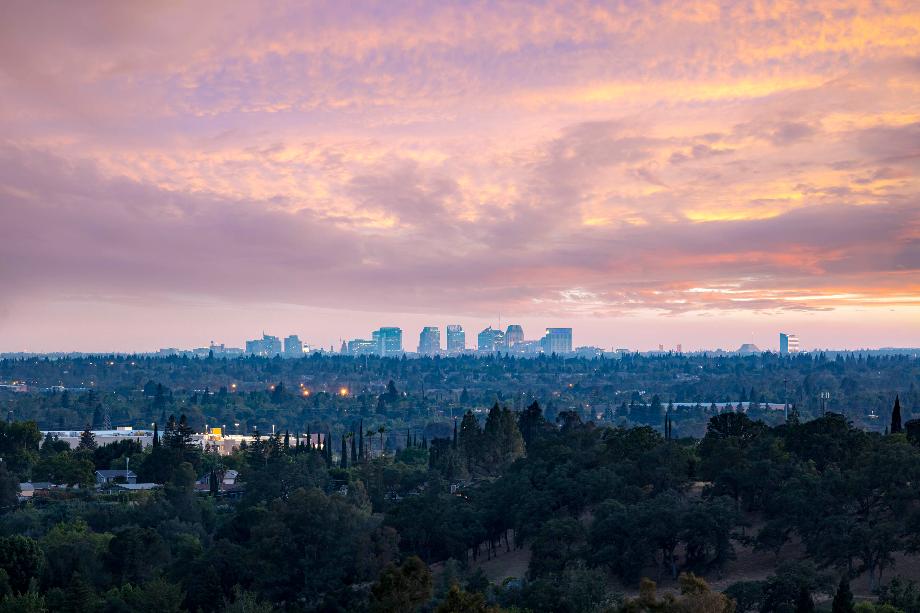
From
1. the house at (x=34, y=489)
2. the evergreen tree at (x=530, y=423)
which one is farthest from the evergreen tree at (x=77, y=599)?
the evergreen tree at (x=530, y=423)

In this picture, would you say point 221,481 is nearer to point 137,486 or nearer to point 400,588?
point 137,486

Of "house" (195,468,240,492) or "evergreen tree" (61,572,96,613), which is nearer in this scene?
"evergreen tree" (61,572,96,613)

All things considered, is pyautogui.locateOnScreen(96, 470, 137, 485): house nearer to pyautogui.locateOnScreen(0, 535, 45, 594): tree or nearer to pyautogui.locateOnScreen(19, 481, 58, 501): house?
pyautogui.locateOnScreen(19, 481, 58, 501): house

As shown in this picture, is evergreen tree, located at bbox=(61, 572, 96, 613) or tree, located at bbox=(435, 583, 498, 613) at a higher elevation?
tree, located at bbox=(435, 583, 498, 613)

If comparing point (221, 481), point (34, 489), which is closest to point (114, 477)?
point (34, 489)

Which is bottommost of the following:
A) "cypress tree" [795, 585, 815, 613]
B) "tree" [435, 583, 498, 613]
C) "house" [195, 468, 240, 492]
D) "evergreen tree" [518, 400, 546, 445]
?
"house" [195, 468, 240, 492]

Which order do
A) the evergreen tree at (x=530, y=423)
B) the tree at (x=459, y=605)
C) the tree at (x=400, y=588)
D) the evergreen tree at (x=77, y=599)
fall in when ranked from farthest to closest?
1. the evergreen tree at (x=530, y=423)
2. the evergreen tree at (x=77, y=599)
3. the tree at (x=400, y=588)
4. the tree at (x=459, y=605)

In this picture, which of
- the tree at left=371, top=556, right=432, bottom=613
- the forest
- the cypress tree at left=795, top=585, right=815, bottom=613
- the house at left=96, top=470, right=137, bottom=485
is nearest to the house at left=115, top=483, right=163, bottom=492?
the house at left=96, top=470, right=137, bottom=485

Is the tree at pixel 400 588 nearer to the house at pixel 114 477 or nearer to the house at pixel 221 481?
the house at pixel 221 481

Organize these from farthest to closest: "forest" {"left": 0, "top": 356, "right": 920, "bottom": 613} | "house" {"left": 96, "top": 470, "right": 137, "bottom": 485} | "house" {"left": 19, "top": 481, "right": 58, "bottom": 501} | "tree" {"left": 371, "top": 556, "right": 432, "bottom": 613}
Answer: "house" {"left": 96, "top": 470, "right": 137, "bottom": 485}, "house" {"left": 19, "top": 481, "right": 58, "bottom": 501}, "forest" {"left": 0, "top": 356, "right": 920, "bottom": 613}, "tree" {"left": 371, "top": 556, "right": 432, "bottom": 613}
